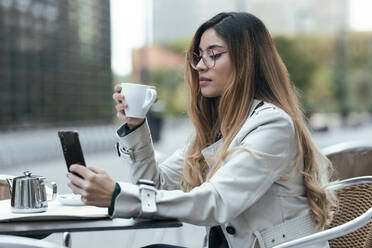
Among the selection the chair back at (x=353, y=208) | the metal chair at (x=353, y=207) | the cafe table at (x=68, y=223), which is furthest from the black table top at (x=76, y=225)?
the chair back at (x=353, y=208)

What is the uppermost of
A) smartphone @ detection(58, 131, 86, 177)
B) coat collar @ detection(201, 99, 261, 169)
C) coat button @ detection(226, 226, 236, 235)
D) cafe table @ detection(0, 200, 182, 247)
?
smartphone @ detection(58, 131, 86, 177)

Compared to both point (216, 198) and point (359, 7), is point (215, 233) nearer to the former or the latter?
point (216, 198)

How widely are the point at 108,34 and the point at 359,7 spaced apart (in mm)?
12002

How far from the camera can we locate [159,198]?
1500mm

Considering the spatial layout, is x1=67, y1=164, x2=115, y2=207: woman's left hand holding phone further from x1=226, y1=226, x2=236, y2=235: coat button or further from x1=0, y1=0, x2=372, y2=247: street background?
x1=0, y1=0, x2=372, y2=247: street background

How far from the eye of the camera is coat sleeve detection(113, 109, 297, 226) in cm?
150

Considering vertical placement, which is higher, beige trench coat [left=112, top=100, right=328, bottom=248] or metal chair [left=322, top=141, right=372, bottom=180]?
beige trench coat [left=112, top=100, right=328, bottom=248]

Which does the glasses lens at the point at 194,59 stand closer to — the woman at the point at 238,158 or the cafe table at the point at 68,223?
the woman at the point at 238,158

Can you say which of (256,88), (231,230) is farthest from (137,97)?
(231,230)

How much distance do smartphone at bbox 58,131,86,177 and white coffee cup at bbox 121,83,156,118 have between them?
0.96 ft

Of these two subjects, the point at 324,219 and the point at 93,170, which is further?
the point at 324,219

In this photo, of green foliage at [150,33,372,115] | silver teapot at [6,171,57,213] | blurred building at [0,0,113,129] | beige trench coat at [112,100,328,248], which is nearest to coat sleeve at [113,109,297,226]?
beige trench coat at [112,100,328,248]

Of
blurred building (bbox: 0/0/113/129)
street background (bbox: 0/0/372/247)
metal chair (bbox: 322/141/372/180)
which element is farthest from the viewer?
blurred building (bbox: 0/0/113/129)

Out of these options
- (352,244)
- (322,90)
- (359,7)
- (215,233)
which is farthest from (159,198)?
(322,90)
